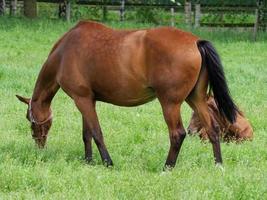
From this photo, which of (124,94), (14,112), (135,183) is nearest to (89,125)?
(124,94)

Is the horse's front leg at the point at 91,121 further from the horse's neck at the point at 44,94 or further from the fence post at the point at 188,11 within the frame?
the fence post at the point at 188,11

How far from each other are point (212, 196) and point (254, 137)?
3691 millimetres

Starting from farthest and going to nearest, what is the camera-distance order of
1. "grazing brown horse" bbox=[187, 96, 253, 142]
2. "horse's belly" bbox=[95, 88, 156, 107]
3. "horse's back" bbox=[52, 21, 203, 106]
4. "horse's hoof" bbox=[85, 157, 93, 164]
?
"grazing brown horse" bbox=[187, 96, 253, 142], "horse's hoof" bbox=[85, 157, 93, 164], "horse's belly" bbox=[95, 88, 156, 107], "horse's back" bbox=[52, 21, 203, 106]

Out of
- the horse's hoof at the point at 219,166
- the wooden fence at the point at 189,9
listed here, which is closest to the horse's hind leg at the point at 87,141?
the horse's hoof at the point at 219,166

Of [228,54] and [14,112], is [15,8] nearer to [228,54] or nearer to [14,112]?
[228,54]

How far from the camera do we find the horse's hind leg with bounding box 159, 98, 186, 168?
7.54 m

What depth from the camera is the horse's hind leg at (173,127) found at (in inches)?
297

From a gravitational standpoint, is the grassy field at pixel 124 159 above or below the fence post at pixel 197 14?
above

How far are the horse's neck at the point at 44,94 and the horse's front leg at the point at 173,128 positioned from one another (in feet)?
5.48

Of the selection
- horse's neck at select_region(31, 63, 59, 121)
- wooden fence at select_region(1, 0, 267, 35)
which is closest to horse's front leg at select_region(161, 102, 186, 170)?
horse's neck at select_region(31, 63, 59, 121)

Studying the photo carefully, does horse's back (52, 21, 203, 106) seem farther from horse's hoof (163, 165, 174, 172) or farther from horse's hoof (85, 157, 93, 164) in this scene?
horse's hoof (163, 165, 174, 172)

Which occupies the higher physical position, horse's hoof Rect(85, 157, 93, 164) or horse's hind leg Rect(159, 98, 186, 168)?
horse's hind leg Rect(159, 98, 186, 168)

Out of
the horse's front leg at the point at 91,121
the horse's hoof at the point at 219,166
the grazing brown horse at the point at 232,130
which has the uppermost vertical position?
the horse's front leg at the point at 91,121

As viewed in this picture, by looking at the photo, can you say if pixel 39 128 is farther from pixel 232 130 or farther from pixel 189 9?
pixel 189 9
